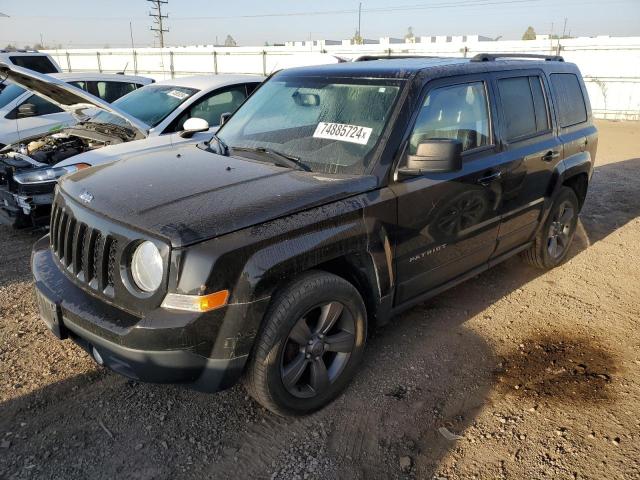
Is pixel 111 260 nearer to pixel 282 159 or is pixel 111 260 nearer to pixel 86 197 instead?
pixel 86 197

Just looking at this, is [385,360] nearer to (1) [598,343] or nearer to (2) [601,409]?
(2) [601,409]

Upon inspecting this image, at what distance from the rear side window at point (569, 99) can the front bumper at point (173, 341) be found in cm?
358

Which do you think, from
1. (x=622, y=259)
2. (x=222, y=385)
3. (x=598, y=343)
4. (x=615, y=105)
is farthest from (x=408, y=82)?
(x=615, y=105)

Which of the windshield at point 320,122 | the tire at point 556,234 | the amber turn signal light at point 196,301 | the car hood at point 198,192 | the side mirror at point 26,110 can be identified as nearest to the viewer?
the amber turn signal light at point 196,301

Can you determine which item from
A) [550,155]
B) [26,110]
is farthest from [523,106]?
[26,110]

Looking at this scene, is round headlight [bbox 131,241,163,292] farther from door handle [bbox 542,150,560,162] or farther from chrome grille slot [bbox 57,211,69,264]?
door handle [bbox 542,150,560,162]

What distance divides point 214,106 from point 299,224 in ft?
15.1

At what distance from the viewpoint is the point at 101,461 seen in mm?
2625

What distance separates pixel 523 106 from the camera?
13.8 ft

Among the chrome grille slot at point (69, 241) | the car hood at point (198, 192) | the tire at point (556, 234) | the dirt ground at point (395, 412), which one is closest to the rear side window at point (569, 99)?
the tire at point (556, 234)

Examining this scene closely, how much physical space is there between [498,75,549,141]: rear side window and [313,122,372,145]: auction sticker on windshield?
1.35 m

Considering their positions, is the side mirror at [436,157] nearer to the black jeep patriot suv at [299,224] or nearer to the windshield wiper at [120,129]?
the black jeep patriot suv at [299,224]

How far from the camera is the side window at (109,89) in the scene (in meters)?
9.20

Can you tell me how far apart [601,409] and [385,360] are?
4.35 ft
